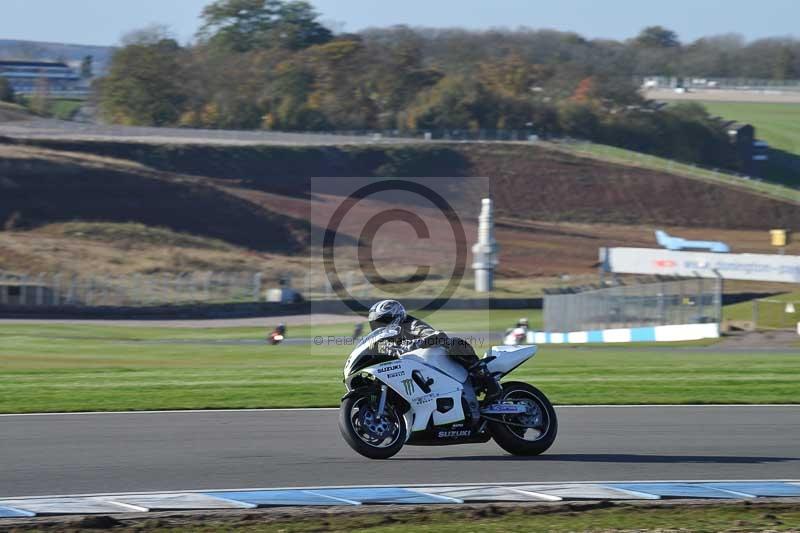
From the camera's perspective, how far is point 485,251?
52656 mm

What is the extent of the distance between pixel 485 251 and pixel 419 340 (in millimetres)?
42184

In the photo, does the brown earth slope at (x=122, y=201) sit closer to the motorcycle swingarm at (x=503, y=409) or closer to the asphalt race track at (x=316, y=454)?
the asphalt race track at (x=316, y=454)

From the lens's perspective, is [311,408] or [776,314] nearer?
[311,408]

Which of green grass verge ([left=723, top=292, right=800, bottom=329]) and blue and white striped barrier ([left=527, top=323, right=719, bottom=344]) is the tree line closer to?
green grass verge ([left=723, top=292, right=800, bottom=329])

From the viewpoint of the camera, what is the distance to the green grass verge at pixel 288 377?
Result: 1549cm

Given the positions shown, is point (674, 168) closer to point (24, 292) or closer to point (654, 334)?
point (24, 292)

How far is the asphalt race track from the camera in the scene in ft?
32.0

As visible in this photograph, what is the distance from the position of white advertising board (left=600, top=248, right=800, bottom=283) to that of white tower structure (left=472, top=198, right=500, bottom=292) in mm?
5114

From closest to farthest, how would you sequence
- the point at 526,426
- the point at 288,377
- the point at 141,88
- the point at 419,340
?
the point at 419,340, the point at 526,426, the point at 288,377, the point at 141,88

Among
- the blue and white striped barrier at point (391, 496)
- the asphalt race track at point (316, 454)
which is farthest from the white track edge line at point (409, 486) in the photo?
the asphalt race track at point (316, 454)

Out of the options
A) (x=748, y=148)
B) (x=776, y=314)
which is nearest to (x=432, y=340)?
(x=776, y=314)

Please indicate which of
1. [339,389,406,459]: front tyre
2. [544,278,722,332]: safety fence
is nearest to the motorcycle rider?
[339,389,406,459]: front tyre

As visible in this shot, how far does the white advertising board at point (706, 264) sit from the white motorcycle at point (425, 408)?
32.9 meters

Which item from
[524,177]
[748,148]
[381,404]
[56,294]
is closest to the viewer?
[381,404]
